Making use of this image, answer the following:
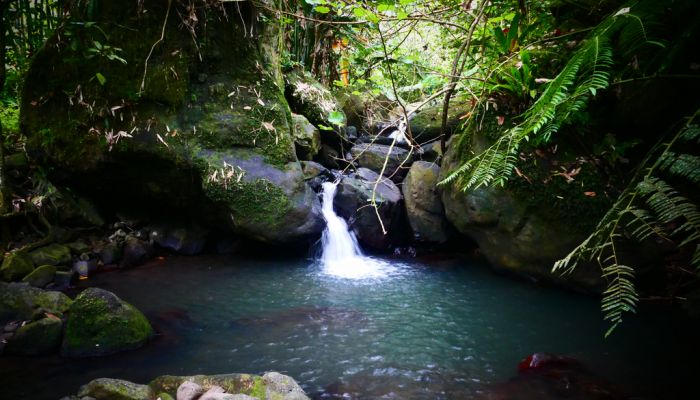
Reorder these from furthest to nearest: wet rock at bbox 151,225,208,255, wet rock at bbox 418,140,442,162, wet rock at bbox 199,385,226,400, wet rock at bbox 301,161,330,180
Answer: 1. wet rock at bbox 418,140,442,162
2. wet rock at bbox 301,161,330,180
3. wet rock at bbox 151,225,208,255
4. wet rock at bbox 199,385,226,400

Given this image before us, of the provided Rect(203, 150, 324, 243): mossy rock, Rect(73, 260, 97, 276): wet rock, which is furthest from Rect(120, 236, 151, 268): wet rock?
Rect(203, 150, 324, 243): mossy rock

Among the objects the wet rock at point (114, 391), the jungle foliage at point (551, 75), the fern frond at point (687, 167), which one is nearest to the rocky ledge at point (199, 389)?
the wet rock at point (114, 391)

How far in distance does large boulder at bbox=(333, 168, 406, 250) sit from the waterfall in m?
0.12

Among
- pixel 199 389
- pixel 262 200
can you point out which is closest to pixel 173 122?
pixel 262 200

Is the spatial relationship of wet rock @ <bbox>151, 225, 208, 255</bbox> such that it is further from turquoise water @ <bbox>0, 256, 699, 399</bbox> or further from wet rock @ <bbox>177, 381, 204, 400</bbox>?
wet rock @ <bbox>177, 381, 204, 400</bbox>

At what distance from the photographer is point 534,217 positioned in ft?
16.2

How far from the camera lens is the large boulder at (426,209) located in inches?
264

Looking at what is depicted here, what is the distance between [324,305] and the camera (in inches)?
190

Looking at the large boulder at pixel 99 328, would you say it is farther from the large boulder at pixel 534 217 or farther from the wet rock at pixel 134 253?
the large boulder at pixel 534 217

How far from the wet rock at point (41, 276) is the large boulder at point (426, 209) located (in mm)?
5070

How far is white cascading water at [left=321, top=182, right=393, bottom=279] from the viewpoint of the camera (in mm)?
6271

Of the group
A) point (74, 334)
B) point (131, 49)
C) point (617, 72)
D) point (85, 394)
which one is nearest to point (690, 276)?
point (617, 72)

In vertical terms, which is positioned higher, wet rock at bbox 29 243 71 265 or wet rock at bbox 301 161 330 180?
wet rock at bbox 301 161 330 180

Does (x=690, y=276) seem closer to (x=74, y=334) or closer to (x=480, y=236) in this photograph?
(x=480, y=236)
